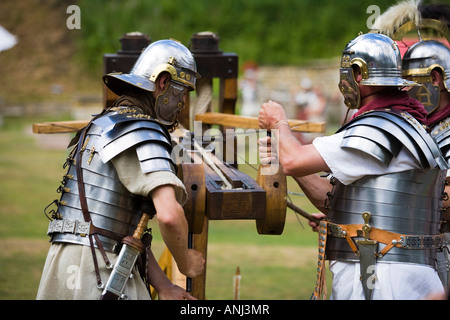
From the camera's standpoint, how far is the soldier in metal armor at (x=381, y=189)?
11.1 feet

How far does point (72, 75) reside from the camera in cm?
2978

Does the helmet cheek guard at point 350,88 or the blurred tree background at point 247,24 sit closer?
the helmet cheek guard at point 350,88

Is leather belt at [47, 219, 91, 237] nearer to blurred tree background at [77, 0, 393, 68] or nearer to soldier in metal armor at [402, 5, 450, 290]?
soldier in metal armor at [402, 5, 450, 290]

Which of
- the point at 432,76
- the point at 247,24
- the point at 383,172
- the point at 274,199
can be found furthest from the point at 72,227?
the point at 247,24

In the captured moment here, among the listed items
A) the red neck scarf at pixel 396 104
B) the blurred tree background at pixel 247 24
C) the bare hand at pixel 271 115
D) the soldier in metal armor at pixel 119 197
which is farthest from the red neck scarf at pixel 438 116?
the blurred tree background at pixel 247 24

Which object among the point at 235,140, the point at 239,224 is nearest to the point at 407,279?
the point at 235,140

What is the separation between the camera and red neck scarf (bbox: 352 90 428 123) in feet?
11.7

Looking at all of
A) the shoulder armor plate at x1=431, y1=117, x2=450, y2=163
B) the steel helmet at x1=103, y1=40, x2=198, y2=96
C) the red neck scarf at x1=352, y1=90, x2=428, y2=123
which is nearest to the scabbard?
the steel helmet at x1=103, y1=40, x2=198, y2=96

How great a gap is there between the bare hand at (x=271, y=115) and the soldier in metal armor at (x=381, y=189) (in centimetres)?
9

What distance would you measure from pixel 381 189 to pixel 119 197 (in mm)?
1269

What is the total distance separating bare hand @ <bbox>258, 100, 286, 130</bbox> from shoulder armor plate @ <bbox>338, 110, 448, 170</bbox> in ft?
1.27

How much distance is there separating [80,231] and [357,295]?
4.58 ft

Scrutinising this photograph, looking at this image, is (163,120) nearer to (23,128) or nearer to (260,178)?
(260,178)

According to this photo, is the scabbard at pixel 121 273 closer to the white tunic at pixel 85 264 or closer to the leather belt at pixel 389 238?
the white tunic at pixel 85 264
